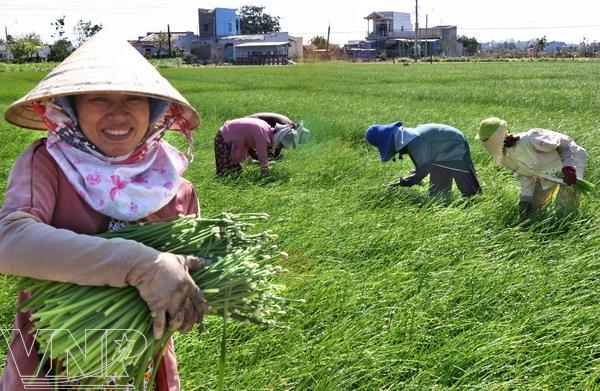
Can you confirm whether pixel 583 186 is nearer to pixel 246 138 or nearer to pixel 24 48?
pixel 246 138

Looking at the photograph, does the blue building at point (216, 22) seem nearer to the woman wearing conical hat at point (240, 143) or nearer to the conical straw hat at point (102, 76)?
the woman wearing conical hat at point (240, 143)

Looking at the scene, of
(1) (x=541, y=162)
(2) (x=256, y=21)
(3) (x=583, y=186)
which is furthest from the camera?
(2) (x=256, y=21)

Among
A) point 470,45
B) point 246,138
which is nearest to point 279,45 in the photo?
point 470,45

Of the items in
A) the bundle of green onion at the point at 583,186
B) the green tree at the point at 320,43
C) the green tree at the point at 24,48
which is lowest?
the bundle of green onion at the point at 583,186

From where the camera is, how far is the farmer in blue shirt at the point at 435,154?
4859 millimetres

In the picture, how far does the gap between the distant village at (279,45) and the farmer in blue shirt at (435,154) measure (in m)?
43.8

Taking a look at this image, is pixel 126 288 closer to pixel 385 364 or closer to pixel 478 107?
pixel 385 364

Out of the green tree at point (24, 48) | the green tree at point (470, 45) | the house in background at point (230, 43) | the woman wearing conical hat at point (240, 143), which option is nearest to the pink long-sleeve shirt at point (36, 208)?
the woman wearing conical hat at point (240, 143)

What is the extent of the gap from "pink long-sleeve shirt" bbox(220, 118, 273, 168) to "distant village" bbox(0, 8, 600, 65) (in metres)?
42.7

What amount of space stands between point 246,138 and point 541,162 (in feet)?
9.75

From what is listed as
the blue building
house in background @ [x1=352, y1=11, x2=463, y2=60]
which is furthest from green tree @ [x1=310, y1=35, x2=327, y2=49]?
the blue building

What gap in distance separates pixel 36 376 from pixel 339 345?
1257 mm

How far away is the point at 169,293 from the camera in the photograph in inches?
40.3

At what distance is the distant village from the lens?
57.9 meters
